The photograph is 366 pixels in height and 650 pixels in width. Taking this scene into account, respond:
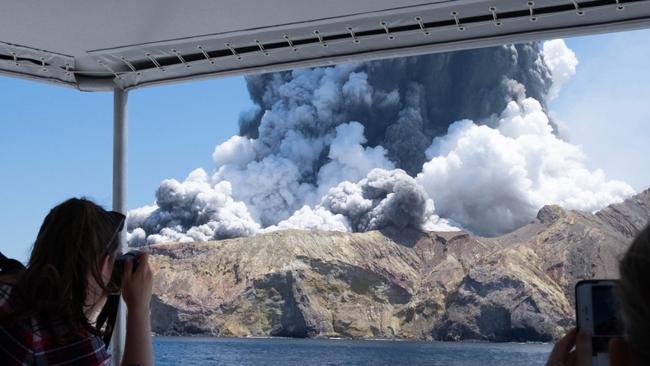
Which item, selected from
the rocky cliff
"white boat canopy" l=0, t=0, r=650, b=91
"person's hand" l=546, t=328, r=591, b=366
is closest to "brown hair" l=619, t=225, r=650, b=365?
"person's hand" l=546, t=328, r=591, b=366

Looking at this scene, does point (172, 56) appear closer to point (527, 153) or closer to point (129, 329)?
point (129, 329)

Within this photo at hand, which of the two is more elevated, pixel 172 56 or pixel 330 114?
pixel 330 114

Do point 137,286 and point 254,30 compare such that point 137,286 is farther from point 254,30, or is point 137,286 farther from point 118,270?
point 254,30

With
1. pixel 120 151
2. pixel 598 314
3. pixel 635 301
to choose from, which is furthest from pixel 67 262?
pixel 120 151

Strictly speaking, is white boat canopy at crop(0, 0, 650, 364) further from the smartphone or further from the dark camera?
the smartphone

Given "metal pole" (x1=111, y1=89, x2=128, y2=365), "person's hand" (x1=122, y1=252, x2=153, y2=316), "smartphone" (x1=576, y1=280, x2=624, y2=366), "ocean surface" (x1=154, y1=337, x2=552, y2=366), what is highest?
"metal pole" (x1=111, y1=89, x2=128, y2=365)

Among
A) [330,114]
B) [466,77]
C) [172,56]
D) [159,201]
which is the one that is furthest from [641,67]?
[172,56]

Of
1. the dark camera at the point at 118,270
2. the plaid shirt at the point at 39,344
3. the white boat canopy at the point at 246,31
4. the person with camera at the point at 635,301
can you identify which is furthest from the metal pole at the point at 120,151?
the person with camera at the point at 635,301
